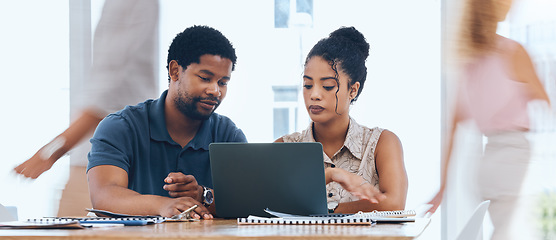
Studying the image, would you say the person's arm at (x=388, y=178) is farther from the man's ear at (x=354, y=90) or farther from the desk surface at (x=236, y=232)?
the desk surface at (x=236, y=232)

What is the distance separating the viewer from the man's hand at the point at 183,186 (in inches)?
61.1

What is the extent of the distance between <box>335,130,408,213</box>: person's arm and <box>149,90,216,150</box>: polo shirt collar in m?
0.58

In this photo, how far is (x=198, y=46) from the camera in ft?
6.85

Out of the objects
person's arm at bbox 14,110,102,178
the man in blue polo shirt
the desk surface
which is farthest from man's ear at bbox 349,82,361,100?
person's arm at bbox 14,110,102,178

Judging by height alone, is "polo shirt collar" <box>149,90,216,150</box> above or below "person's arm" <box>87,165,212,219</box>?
above

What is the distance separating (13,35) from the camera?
2764mm

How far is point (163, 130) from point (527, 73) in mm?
1399

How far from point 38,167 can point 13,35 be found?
2.03 feet

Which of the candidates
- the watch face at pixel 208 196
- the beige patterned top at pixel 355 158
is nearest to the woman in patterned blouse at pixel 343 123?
the beige patterned top at pixel 355 158

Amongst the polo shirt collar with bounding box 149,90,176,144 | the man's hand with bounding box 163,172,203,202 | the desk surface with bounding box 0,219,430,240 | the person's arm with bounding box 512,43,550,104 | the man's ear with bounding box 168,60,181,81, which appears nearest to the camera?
the desk surface with bounding box 0,219,430,240

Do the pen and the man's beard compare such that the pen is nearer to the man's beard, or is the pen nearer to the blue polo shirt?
the blue polo shirt

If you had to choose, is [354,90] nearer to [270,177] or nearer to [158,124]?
[158,124]

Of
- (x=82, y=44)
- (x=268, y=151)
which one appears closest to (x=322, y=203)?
(x=268, y=151)

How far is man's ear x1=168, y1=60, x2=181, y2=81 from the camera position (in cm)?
214
